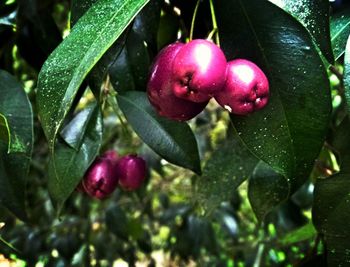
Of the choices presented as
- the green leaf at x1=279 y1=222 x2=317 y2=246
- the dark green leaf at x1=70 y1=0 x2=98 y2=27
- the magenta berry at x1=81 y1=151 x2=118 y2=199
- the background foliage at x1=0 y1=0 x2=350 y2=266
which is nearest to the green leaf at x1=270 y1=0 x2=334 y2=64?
the background foliage at x1=0 y1=0 x2=350 y2=266

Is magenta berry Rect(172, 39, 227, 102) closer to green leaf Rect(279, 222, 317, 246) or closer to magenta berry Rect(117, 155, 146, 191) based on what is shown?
magenta berry Rect(117, 155, 146, 191)

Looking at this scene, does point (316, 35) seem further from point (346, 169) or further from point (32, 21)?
point (32, 21)

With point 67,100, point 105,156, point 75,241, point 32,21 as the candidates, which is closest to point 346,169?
point 67,100

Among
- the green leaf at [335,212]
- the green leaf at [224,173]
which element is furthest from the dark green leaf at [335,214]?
the green leaf at [224,173]

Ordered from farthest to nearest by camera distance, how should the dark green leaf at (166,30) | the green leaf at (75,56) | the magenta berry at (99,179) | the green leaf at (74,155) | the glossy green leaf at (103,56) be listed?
the dark green leaf at (166,30) < the magenta berry at (99,179) < the green leaf at (74,155) < the glossy green leaf at (103,56) < the green leaf at (75,56)

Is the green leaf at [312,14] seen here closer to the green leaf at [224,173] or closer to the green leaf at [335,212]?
the green leaf at [335,212]

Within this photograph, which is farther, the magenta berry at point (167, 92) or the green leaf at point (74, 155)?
the green leaf at point (74, 155)

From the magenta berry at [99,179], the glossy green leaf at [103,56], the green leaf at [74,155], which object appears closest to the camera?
the glossy green leaf at [103,56]
